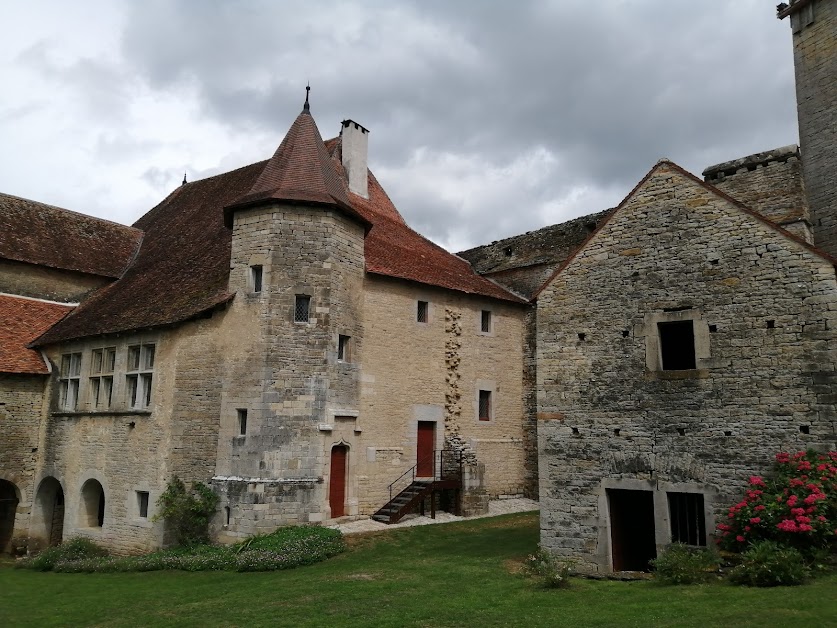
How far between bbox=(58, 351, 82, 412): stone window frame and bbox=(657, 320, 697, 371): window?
53.5ft

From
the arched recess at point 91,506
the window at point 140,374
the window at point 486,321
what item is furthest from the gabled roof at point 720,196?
the arched recess at point 91,506

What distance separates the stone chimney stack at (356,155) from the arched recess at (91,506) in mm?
11785

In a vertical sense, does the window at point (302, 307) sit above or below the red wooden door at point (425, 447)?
above

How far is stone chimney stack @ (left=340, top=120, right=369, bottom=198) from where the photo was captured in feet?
73.2

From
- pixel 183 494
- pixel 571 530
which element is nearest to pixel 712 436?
pixel 571 530

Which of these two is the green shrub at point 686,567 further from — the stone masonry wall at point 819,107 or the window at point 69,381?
the window at point 69,381

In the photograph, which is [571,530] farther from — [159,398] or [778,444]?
[159,398]

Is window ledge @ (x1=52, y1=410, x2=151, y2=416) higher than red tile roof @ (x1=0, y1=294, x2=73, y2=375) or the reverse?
the reverse

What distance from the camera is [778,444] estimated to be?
9.84 m

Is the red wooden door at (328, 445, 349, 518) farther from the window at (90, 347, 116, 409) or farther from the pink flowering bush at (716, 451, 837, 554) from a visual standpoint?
the pink flowering bush at (716, 451, 837, 554)

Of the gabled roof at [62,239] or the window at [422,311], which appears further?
the gabled roof at [62,239]

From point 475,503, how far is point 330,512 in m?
4.31

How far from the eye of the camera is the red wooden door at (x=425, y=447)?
61.9 feet

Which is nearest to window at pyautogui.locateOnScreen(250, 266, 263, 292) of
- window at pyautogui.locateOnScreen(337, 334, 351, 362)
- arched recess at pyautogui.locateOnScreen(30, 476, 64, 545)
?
window at pyautogui.locateOnScreen(337, 334, 351, 362)
